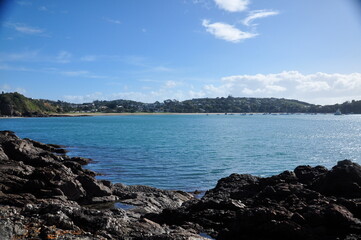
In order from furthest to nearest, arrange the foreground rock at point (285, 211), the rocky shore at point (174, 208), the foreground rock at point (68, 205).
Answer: the foreground rock at point (285, 211) < the rocky shore at point (174, 208) < the foreground rock at point (68, 205)

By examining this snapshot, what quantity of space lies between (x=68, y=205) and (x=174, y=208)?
5.56 m

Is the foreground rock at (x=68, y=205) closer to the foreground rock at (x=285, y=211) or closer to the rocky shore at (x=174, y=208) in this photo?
the rocky shore at (x=174, y=208)

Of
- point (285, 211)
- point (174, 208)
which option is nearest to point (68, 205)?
point (174, 208)

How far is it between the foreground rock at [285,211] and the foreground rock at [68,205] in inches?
71.8

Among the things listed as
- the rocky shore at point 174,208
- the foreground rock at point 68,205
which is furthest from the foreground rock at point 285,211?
the foreground rock at point 68,205

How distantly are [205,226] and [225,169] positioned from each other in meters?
22.6

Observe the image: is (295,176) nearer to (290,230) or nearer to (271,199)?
(271,199)

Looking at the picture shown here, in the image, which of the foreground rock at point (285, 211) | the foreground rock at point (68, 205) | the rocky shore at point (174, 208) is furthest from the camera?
the foreground rock at point (285, 211)

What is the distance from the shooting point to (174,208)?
58.3 ft

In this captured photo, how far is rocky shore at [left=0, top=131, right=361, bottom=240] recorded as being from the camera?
1156 centimetres

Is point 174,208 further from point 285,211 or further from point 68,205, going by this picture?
point 285,211

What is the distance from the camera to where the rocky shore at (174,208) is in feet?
37.9

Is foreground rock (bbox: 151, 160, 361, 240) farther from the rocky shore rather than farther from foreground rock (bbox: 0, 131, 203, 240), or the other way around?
foreground rock (bbox: 0, 131, 203, 240)

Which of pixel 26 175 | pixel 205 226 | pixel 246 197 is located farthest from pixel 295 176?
pixel 26 175
